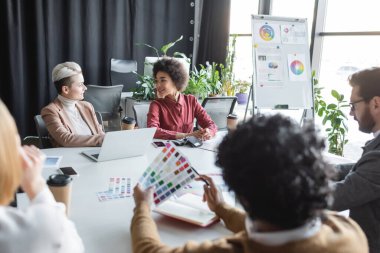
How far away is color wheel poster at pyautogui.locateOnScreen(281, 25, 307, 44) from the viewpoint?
3.22 metres

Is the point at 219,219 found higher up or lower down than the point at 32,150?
lower down

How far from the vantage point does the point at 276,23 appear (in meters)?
3.21

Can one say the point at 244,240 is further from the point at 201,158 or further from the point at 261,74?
the point at 261,74

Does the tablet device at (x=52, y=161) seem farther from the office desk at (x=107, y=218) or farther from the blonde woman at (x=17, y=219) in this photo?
the blonde woman at (x=17, y=219)

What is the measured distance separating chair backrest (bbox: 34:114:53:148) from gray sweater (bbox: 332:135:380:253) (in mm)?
1786

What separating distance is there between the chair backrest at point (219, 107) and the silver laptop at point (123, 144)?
47.5 inches

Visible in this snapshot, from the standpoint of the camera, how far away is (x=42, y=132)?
2287 millimetres

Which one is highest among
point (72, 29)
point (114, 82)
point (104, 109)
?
point (72, 29)

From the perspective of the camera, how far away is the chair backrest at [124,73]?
4.51 m

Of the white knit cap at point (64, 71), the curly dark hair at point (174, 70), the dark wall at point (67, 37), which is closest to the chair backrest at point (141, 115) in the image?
the curly dark hair at point (174, 70)

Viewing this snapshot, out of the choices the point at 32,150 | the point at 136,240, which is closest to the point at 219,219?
the point at 136,240

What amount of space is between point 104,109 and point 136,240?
10.5 ft

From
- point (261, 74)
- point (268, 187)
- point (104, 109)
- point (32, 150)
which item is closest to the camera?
point (268, 187)

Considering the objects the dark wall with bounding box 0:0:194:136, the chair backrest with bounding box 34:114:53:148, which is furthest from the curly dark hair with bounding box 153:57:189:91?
the dark wall with bounding box 0:0:194:136
